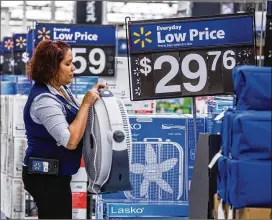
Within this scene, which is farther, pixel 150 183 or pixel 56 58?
pixel 150 183

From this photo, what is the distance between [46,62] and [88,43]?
4.56m

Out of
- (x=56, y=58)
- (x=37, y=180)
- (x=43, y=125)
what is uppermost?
(x=56, y=58)

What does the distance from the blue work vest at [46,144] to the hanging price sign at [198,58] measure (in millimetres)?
1021

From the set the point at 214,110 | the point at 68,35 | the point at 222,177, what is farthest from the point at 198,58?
the point at 68,35

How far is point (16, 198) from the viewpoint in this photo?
29.8 ft

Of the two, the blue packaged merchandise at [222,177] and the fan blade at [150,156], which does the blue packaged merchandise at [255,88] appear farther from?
the fan blade at [150,156]

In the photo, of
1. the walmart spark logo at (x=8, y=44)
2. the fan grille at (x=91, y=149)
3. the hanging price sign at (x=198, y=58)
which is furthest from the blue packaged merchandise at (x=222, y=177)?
the walmart spark logo at (x=8, y=44)

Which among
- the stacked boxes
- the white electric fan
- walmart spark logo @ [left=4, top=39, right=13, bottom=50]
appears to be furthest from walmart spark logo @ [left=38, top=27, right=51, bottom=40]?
walmart spark logo @ [left=4, top=39, right=13, bottom=50]

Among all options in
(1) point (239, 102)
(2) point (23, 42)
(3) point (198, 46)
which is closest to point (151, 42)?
(3) point (198, 46)

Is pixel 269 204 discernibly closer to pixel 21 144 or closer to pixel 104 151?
pixel 104 151

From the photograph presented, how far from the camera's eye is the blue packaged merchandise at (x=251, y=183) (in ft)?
11.7

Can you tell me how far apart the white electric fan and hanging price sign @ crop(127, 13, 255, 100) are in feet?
3.17

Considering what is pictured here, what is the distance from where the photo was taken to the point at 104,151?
475cm

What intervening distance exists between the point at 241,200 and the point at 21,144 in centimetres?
561
